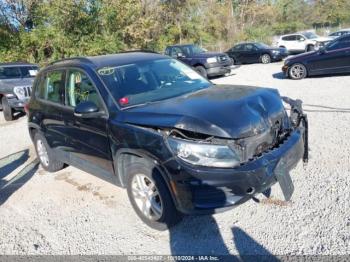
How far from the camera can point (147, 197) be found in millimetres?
3766

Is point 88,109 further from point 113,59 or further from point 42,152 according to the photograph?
point 42,152

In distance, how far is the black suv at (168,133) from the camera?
3.18 meters

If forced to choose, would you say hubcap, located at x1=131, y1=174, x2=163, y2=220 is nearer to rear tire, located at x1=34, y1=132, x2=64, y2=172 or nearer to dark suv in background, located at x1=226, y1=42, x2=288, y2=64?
rear tire, located at x1=34, y1=132, x2=64, y2=172

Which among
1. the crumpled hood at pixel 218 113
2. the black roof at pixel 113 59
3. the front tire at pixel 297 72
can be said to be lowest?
the front tire at pixel 297 72

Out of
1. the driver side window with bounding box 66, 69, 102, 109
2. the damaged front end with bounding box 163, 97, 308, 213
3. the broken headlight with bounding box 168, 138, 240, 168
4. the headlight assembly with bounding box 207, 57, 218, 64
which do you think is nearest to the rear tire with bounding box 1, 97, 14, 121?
the driver side window with bounding box 66, 69, 102, 109

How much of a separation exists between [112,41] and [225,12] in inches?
759

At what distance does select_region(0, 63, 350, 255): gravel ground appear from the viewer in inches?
132

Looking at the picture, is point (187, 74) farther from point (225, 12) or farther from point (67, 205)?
point (225, 12)

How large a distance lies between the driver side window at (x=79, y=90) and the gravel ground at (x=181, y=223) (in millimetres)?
1290

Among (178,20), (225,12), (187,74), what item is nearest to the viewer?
(187,74)

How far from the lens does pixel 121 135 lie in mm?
3709

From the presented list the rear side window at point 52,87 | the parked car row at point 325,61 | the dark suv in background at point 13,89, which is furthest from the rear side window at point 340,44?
Result: the rear side window at point 52,87

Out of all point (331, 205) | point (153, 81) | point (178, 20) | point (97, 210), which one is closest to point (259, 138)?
point (331, 205)

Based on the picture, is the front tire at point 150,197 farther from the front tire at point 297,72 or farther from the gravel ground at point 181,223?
the front tire at point 297,72
